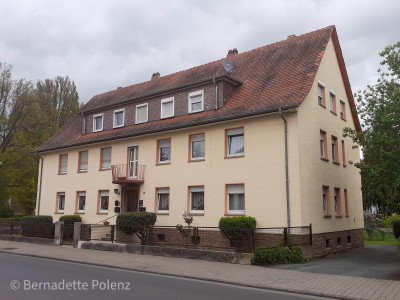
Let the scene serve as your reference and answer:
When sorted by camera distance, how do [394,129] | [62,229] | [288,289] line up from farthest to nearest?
[62,229], [394,129], [288,289]

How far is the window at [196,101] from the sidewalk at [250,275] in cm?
804

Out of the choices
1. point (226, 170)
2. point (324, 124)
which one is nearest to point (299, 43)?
point (324, 124)

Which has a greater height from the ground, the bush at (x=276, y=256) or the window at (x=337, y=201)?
the window at (x=337, y=201)

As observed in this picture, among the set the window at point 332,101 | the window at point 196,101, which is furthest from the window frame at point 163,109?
the window at point 332,101

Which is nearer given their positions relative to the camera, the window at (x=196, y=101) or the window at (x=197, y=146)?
the window at (x=197, y=146)

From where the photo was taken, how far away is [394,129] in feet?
44.9

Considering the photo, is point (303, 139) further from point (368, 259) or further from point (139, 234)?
point (139, 234)

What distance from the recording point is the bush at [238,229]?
1577cm

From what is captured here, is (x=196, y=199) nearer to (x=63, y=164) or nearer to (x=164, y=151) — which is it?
(x=164, y=151)

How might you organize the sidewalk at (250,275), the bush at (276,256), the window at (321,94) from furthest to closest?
the window at (321,94), the bush at (276,256), the sidewalk at (250,275)

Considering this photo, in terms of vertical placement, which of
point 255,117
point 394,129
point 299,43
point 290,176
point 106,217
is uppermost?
point 299,43

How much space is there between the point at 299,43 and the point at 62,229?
15.5 m

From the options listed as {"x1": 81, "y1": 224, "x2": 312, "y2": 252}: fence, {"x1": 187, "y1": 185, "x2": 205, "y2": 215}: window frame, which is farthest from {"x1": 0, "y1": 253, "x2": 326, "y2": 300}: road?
{"x1": 187, "y1": 185, "x2": 205, "y2": 215}: window frame

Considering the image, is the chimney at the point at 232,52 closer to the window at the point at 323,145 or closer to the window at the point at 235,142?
the window at the point at 235,142
